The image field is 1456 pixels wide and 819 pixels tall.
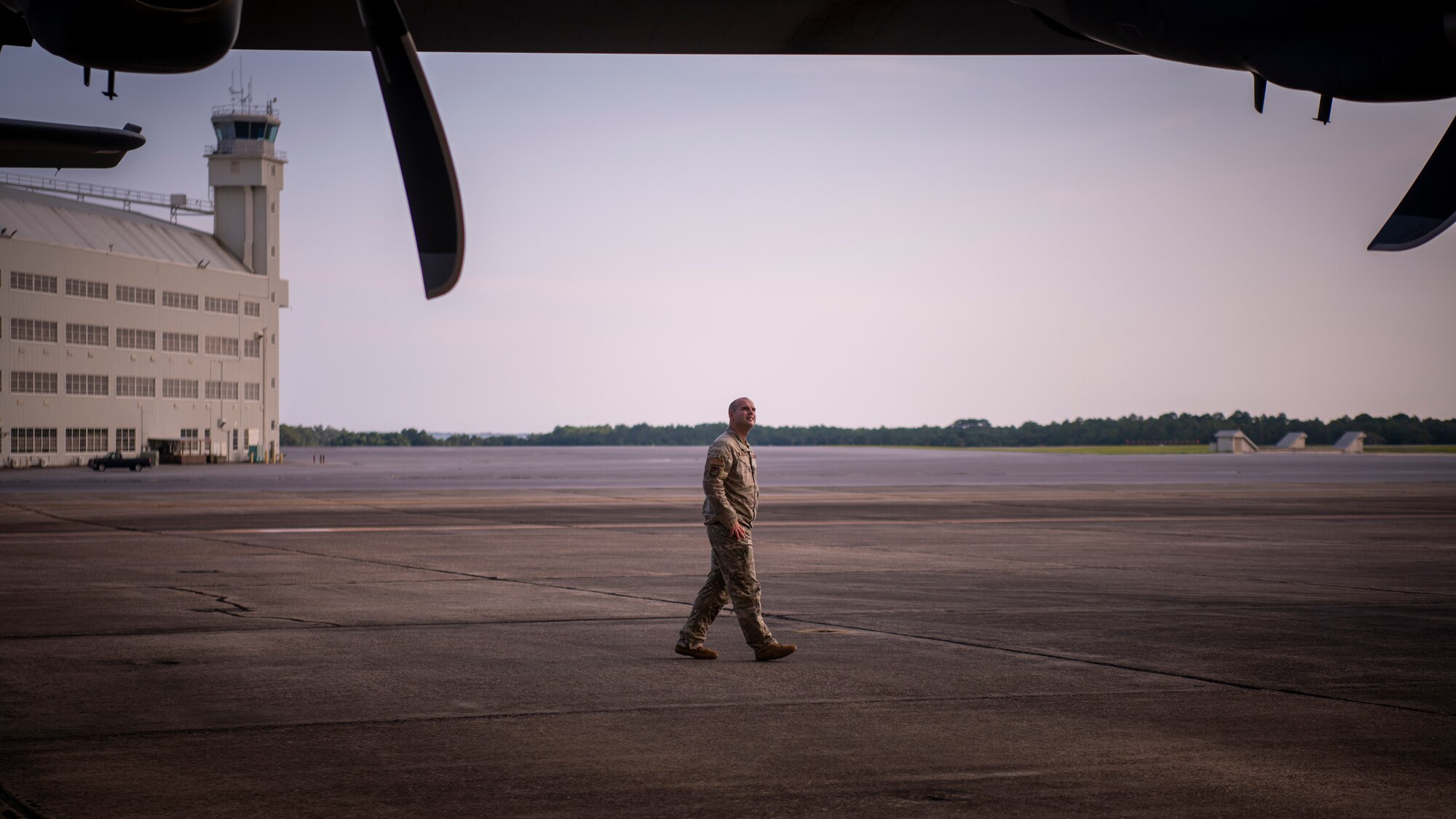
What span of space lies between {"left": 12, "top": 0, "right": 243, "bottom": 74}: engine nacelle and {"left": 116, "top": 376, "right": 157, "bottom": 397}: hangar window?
3088 inches

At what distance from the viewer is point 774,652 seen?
32.1 feet

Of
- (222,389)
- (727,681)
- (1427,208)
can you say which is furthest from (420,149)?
(222,389)

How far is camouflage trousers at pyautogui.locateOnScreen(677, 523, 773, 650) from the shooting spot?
32.1 feet

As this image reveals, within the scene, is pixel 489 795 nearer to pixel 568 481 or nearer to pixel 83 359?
pixel 568 481

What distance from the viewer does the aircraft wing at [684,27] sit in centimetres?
617

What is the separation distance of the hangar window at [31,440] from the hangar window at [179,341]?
8864 mm

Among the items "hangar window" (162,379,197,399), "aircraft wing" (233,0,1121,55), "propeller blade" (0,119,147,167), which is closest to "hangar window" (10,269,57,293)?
"hangar window" (162,379,197,399)

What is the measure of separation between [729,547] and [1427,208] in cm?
592

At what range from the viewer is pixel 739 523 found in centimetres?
998

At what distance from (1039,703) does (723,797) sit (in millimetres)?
3013

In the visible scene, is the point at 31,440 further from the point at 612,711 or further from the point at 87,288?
the point at 612,711

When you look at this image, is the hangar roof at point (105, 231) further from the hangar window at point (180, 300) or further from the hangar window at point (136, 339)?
the hangar window at point (136, 339)

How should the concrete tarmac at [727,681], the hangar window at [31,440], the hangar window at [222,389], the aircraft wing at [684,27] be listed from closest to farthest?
1. the concrete tarmac at [727,681]
2. the aircraft wing at [684,27]
3. the hangar window at [31,440]
4. the hangar window at [222,389]

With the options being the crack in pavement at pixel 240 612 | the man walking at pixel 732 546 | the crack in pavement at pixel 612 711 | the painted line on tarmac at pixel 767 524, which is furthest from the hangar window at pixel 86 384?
the crack in pavement at pixel 612 711
